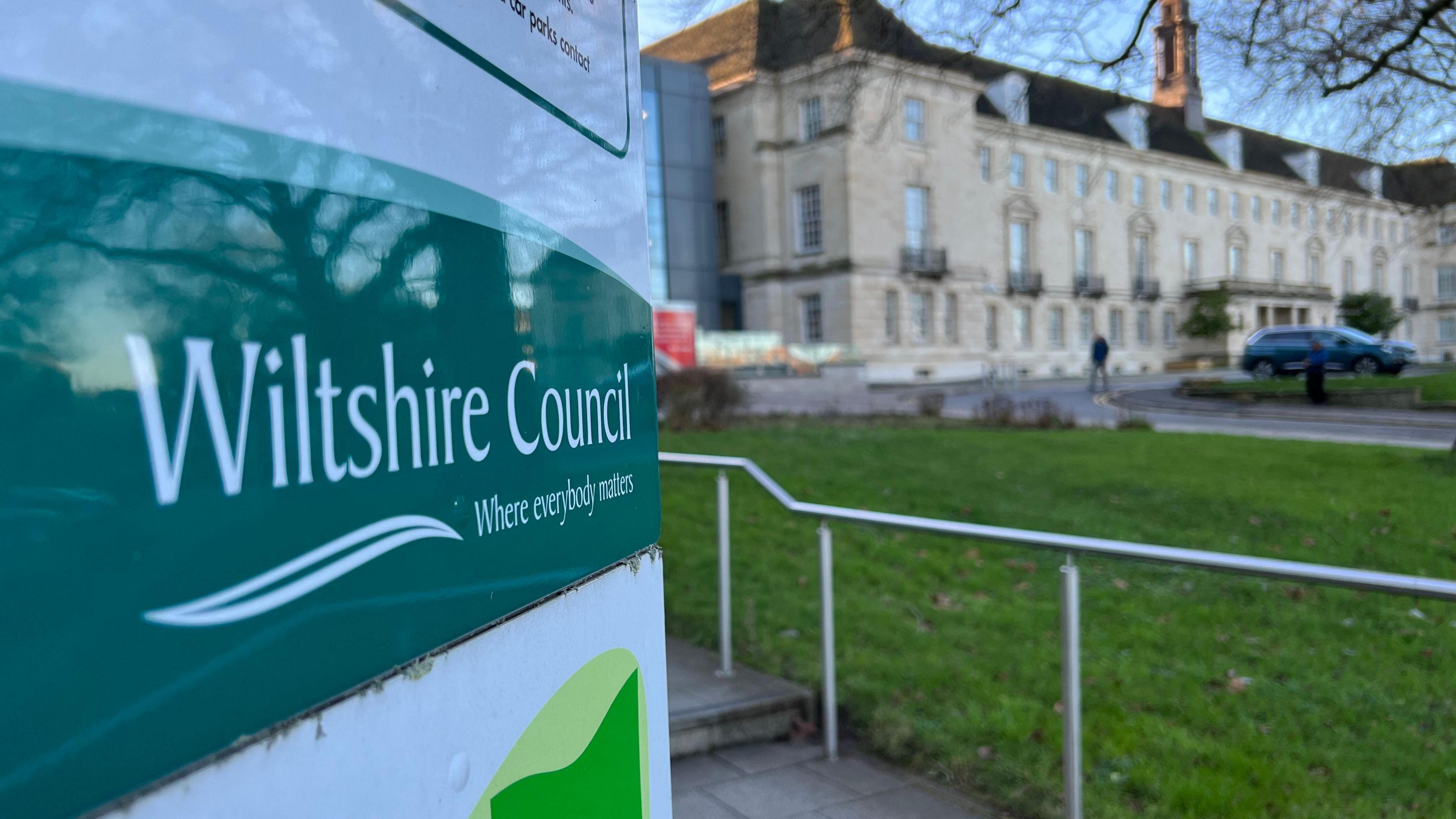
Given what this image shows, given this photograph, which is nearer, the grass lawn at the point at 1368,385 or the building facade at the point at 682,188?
the grass lawn at the point at 1368,385

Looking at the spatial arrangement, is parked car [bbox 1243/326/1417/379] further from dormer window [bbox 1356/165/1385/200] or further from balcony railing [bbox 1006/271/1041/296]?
dormer window [bbox 1356/165/1385/200]

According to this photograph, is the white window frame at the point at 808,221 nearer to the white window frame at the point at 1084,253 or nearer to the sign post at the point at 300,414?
the white window frame at the point at 1084,253

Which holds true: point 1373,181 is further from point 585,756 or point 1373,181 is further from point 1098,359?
point 1098,359

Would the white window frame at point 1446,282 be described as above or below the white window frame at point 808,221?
below

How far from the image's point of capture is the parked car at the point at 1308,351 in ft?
90.0

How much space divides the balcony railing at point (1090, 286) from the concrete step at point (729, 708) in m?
46.9

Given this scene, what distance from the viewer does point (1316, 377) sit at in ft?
64.4

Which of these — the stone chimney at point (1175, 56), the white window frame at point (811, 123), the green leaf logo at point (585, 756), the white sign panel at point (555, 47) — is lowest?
the green leaf logo at point (585, 756)

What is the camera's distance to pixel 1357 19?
7.93m

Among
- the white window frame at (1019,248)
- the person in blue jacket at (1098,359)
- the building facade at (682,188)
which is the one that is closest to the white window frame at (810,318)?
the building facade at (682,188)

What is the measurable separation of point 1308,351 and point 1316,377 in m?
8.10

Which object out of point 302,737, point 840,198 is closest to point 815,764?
point 302,737

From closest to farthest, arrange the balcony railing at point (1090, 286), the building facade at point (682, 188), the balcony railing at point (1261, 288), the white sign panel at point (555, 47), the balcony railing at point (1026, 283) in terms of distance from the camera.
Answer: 1. the white sign panel at point (555, 47)
2. the building facade at point (682, 188)
3. the balcony railing at point (1026, 283)
4. the balcony railing at point (1090, 286)
5. the balcony railing at point (1261, 288)

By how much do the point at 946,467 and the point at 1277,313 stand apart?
59.0 meters
